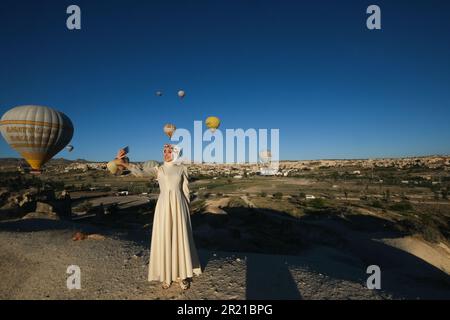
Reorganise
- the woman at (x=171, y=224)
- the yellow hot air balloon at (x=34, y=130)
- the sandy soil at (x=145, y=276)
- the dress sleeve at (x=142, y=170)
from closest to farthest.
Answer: the dress sleeve at (x=142, y=170), the woman at (x=171, y=224), the sandy soil at (x=145, y=276), the yellow hot air balloon at (x=34, y=130)

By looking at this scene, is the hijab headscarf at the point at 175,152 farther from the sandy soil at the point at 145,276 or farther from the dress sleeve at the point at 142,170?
the sandy soil at the point at 145,276

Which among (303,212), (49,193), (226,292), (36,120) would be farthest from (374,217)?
(49,193)

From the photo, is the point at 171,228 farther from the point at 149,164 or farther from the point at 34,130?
the point at 34,130

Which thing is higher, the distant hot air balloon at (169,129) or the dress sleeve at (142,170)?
the distant hot air balloon at (169,129)

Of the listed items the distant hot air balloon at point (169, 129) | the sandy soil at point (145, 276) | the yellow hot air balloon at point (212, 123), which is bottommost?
the sandy soil at point (145, 276)

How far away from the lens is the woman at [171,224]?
505 cm

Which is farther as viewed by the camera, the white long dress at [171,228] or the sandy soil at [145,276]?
the sandy soil at [145,276]

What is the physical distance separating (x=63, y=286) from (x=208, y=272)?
3.41 meters

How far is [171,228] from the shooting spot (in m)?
5.08

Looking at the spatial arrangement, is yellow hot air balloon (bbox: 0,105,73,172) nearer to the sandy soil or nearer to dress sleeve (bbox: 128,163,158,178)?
the sandy soil

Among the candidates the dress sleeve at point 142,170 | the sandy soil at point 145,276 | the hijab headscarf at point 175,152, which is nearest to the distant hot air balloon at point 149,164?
the dress sleeve at point 142,170

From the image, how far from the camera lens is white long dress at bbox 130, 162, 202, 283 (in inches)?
199
